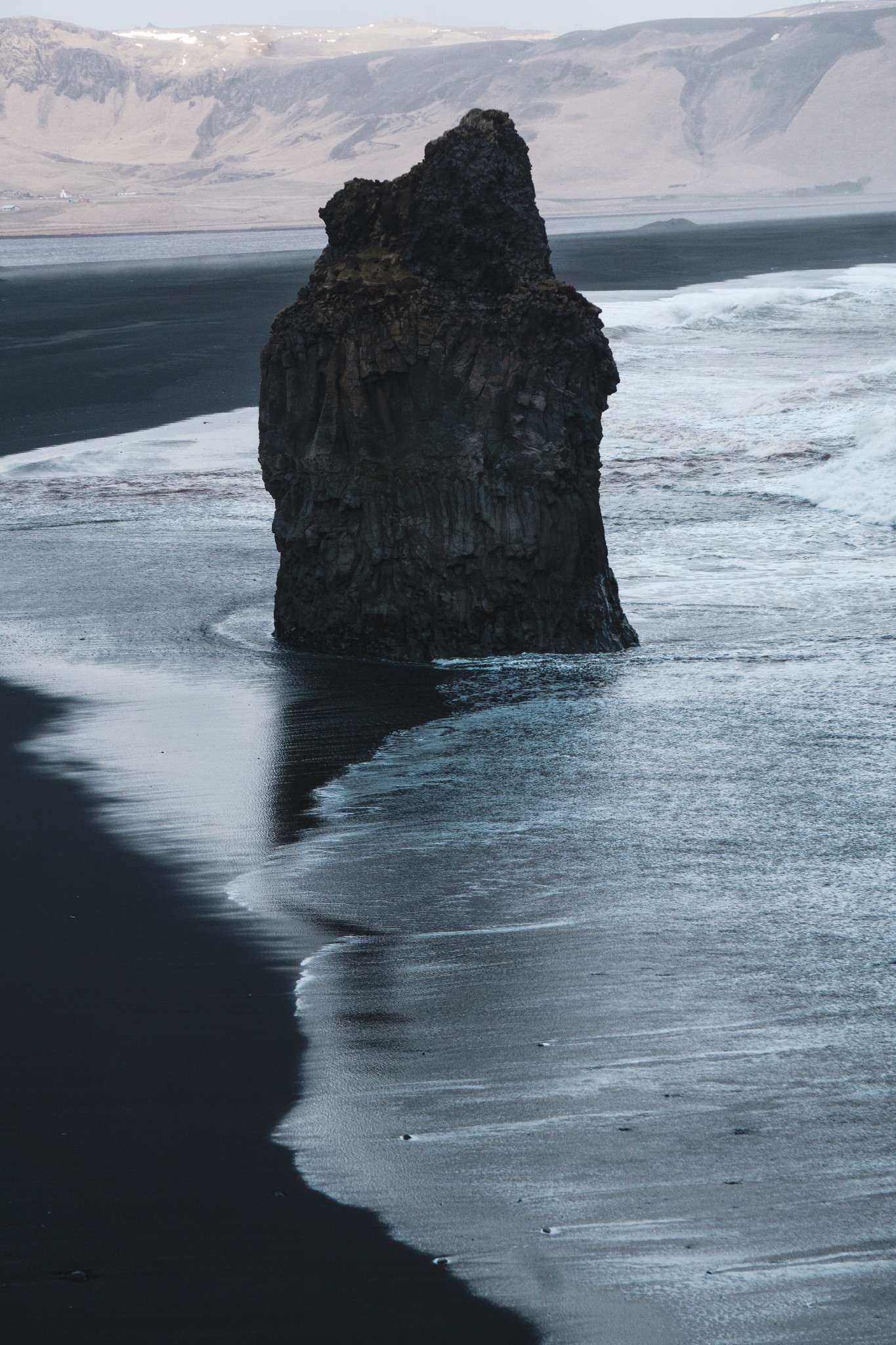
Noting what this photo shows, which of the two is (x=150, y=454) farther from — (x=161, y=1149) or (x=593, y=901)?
(x=161, y=1149)

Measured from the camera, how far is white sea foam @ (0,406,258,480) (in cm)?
1443

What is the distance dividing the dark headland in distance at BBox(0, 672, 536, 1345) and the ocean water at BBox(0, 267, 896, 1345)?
12cm

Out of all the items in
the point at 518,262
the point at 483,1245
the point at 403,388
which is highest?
the point at 518,262

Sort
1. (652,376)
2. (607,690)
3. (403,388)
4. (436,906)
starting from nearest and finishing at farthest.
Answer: (436,906) < (607,690) < (403,388) < (652,376)

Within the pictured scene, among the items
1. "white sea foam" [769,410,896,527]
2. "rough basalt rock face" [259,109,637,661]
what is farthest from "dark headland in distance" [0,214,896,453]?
"rough basalt rock face" [259,109,637,661]

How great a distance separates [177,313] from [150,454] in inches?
772

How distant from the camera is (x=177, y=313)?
111 ft

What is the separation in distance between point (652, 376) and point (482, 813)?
16.3 m

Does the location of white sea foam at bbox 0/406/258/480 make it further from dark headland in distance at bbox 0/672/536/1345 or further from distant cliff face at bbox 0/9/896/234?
distant cliff face at bbox 0/9/896/234

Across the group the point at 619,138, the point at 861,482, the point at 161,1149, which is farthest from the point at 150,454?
the point at 619,138

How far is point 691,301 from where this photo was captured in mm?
30328

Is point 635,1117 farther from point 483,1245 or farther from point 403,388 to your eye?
point 403,388

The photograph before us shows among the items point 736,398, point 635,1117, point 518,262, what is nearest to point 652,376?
point 736,398

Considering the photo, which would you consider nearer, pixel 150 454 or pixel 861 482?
pixel 861 482
